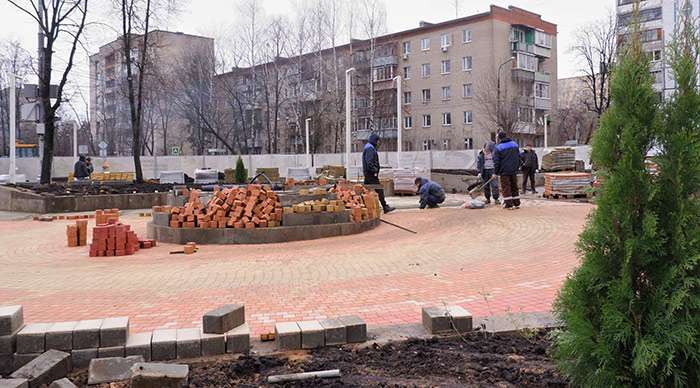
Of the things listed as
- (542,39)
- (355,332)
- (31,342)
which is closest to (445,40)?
(542,39)

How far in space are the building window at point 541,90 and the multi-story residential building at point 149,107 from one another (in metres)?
33.2

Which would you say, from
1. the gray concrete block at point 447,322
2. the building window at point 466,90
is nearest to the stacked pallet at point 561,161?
the gray concrete block at point 447,322

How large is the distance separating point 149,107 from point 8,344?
6135 centimetres

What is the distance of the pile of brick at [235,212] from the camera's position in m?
11.3

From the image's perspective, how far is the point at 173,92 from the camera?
193 feet

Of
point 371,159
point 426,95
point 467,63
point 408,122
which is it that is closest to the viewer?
point 371,159

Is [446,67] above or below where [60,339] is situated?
above

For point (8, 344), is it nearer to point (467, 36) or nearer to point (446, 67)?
point (467, 36)

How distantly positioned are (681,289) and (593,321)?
0.42 m

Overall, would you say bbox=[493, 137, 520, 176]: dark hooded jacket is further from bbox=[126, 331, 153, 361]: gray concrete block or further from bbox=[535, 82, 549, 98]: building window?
bbox=[535, 82, 549, 98]: building window

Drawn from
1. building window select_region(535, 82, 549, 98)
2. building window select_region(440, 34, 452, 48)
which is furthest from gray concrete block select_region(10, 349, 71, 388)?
building window select_region(535, 82, 549, 98)

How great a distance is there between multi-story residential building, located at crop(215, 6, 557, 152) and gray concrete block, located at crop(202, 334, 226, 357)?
164 ft

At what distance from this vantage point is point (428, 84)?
6388cm

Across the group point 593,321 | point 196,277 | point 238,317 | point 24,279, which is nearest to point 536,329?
point 593,321
